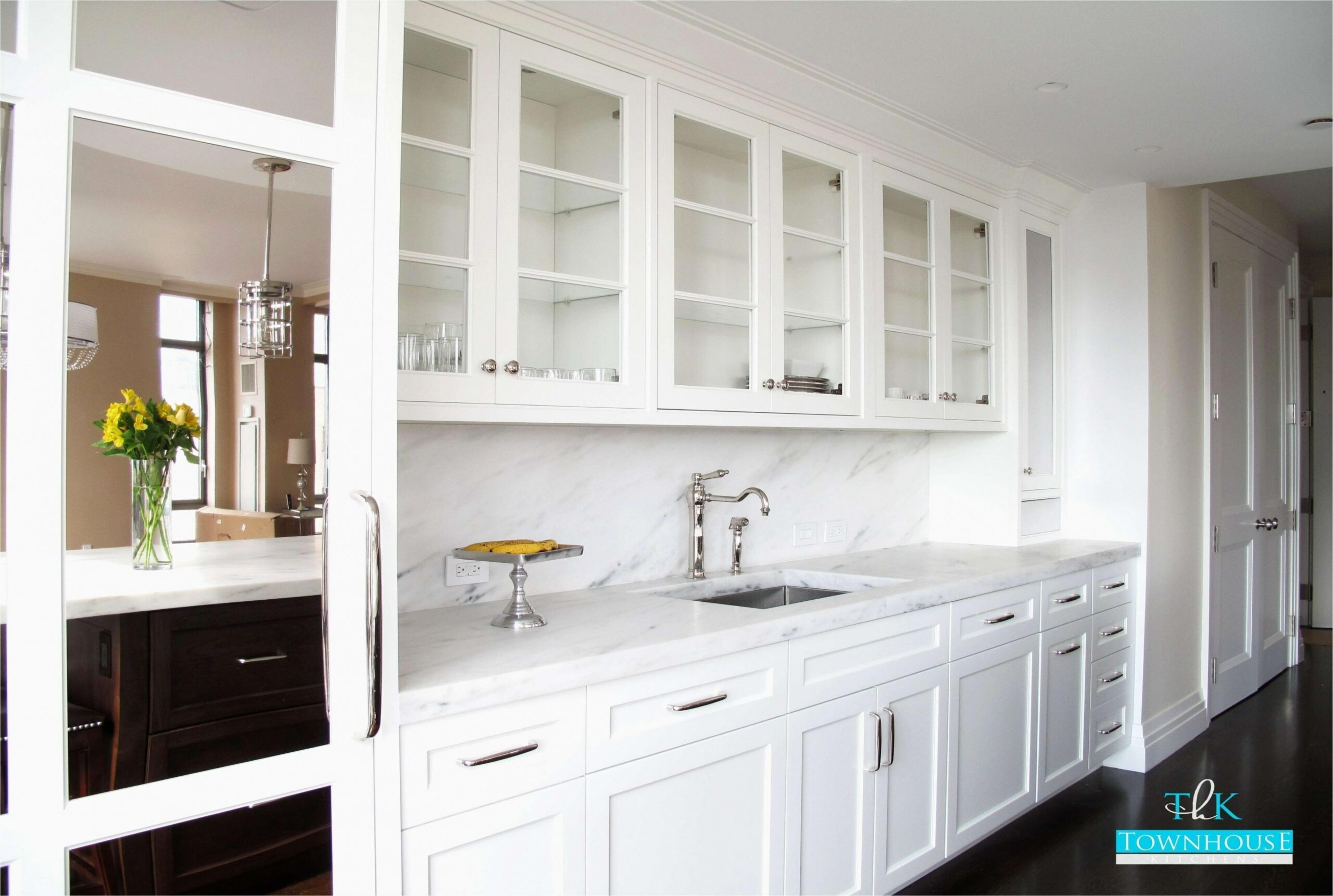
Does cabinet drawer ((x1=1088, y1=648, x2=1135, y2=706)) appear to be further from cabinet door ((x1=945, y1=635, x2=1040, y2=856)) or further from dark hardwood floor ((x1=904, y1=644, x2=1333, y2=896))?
cabinet door ((x1=945, y1=635, x2=1040, y2=856))

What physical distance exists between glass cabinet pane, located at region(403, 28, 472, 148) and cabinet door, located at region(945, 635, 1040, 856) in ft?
6.55

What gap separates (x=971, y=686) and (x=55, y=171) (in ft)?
8.51

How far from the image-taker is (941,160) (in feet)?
11.0

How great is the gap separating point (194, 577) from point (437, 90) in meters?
1.17

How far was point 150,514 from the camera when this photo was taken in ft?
4.20

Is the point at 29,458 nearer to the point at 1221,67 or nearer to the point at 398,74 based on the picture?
the point at 398,74

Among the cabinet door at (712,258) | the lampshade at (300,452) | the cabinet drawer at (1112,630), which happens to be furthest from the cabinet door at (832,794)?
the cabinet drawer at (1112,630)

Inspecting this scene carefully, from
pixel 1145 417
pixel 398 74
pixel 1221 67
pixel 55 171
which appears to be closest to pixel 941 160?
pixel 1221 67

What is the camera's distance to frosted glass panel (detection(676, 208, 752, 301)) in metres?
2.48

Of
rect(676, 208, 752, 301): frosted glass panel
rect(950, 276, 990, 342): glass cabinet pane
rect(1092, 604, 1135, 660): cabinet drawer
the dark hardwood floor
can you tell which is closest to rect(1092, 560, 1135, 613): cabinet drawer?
rect(1092, 604, 1135, 660): cabinet drawer

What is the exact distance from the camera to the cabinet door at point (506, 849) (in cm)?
160

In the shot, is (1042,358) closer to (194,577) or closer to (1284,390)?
(1284,390)

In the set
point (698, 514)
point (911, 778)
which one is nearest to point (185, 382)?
point (698, 514)

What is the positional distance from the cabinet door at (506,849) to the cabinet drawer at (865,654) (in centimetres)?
67
